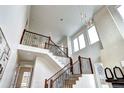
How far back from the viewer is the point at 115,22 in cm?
457

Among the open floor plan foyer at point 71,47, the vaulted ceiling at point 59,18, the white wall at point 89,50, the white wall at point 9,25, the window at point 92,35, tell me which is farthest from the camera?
the window at point 92,35

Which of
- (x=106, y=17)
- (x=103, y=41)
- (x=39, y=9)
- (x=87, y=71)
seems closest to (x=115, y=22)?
(x=106, y=17)

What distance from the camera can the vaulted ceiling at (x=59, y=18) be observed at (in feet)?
18.5

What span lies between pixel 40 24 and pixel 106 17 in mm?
4566

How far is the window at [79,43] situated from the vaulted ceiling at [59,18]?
698mm

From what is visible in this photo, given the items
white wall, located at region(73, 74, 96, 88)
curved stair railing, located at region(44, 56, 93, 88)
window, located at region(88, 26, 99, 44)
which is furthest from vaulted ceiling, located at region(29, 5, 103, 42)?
white wall, located at region(73, 74, 96, 88)

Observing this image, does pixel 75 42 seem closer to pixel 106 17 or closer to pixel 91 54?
pixel 91 54

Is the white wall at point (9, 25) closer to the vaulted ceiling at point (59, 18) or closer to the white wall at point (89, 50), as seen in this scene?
the vaulted ceiling at point (59, 18)

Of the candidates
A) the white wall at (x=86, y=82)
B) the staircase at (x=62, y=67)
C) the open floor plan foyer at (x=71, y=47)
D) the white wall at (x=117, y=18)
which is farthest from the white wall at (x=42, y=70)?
the white wall at (x=117, y=18)

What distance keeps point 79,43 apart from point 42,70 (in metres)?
3.52

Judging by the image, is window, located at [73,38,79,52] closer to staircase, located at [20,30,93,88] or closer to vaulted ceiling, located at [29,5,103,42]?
vaulted ceiling, located at [29,5,103,42]

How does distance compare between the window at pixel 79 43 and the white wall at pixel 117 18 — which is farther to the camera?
the window at pixel 79 43

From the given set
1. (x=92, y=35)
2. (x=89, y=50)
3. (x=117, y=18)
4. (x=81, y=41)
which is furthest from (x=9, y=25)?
(x=81, y=41)

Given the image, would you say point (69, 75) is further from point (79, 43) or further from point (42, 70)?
point (79, 43)
